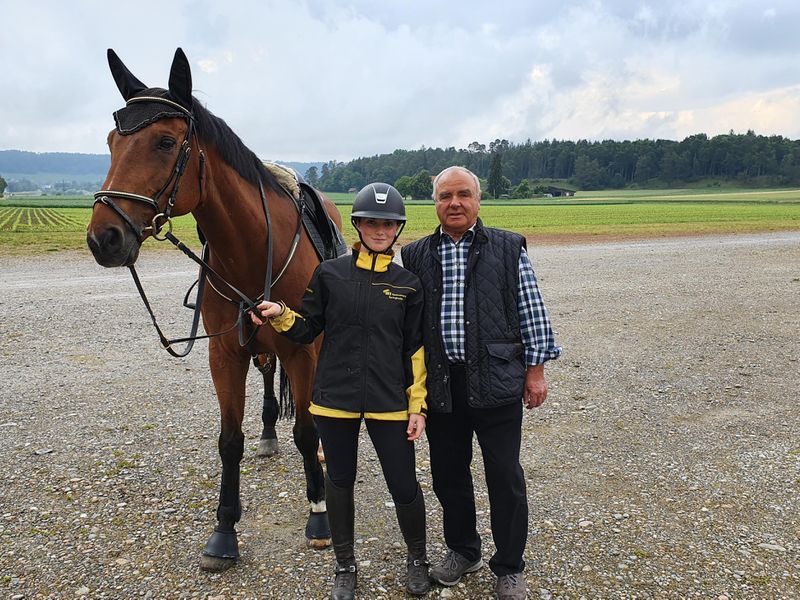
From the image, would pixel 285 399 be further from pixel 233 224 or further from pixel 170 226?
pixel 170 226

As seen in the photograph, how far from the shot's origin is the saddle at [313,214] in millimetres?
3928

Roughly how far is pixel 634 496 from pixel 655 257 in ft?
51.1

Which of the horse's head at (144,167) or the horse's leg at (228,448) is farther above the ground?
the horse's head at (144,167)

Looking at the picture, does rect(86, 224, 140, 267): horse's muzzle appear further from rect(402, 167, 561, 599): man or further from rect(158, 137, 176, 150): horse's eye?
rect(402, 167, 561, 599): man

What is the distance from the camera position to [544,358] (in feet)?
9.76

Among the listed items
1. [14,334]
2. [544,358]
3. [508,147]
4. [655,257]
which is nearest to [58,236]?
[14,334]

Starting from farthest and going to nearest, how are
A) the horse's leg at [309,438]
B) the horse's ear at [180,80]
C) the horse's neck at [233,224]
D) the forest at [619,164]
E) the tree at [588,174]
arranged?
the tree at [588,174] < the forest at [619,164] < the horse's leg at [309,438] < the horse's neck at [233,224] < the horse's ear at [180,80]

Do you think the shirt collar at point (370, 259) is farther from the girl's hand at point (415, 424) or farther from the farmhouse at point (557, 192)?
the farmhouse at point (557, 192)

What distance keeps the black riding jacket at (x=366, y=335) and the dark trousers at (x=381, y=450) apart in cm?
7

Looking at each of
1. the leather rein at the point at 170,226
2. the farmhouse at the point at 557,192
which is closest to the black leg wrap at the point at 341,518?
the leather rein at the point at 170,226

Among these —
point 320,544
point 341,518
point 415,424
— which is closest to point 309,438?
point 320,544

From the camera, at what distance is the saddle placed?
3.93 m

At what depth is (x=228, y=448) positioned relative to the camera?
363 cm

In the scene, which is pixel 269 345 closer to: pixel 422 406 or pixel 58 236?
pixel 422 406
